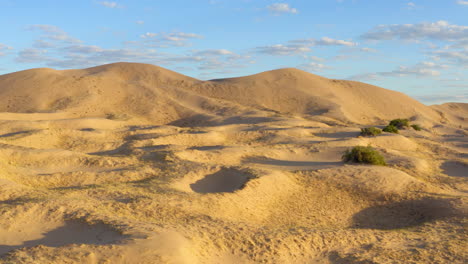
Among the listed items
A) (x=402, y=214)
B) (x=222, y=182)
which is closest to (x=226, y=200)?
(x=222, y=182)

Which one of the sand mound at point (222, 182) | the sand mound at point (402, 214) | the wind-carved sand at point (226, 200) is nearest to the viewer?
the wind-carved sand at point (226, 200)

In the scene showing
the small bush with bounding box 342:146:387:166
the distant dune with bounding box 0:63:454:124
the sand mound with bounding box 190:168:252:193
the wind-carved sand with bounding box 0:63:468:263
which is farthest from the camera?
the distant dune with bounding box 0:63:454:124

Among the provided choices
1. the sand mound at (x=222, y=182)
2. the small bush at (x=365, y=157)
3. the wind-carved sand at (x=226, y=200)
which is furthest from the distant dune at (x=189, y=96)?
the sand mound at (x=222, y=182)

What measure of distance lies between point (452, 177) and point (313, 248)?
9.48 metres

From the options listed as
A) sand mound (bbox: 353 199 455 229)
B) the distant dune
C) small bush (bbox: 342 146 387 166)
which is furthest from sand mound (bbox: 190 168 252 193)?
the distant dune

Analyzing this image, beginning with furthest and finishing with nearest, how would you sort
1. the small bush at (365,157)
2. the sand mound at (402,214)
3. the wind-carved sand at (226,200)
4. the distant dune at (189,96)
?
the distant dune at (189,96), the small bush at (365,157), the sand mound at (402,214), the wind-carved sand at (226,200)

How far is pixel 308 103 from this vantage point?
4872 cm

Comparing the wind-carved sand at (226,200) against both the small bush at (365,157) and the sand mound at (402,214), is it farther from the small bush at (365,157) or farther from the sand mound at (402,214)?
the small bush at (365,157)

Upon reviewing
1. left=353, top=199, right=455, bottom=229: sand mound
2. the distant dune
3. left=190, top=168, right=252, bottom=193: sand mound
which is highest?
the distant dune

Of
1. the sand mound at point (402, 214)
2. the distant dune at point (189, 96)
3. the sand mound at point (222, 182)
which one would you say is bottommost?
the sand mound at point (402, 214)

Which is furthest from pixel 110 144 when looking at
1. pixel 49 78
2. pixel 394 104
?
pixel 394 104

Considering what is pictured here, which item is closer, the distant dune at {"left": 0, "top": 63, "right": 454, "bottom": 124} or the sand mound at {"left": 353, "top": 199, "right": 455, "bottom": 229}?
the sand mound at {"left": 353, "top": 199, "right": 455, "bottom": 229}

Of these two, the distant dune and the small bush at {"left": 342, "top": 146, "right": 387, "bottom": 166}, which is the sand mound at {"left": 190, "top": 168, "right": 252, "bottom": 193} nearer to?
the small bush at {"left": 342, "top": 146, "right": 387, "bottom": 166}

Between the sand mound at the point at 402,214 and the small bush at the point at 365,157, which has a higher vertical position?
the small bush at the point at 365,157
